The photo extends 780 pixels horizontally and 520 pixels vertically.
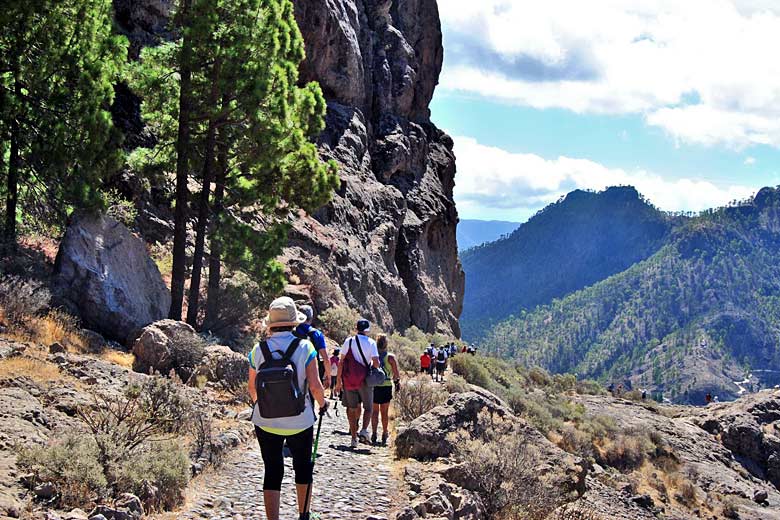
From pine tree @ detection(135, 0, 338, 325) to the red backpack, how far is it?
790 cm

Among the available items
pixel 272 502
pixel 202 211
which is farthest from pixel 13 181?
pixel 272 502

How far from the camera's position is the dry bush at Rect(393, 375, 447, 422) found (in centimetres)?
1252

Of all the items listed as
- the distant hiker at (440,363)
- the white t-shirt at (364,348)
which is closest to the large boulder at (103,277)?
the white t-shirt at (364,348)

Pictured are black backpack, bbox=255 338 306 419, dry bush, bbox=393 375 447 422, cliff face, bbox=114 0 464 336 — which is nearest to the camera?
black backpack, bbox=255 338 306 419

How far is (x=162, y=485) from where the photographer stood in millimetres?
6703

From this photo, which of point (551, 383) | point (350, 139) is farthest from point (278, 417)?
point (551, 383)

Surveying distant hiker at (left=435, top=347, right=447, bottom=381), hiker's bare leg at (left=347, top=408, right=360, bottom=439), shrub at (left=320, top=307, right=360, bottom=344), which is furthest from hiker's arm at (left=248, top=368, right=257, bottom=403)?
distant hiker at (left=435, top=347, right=447, bottom=381)

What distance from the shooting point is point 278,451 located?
565 centimetres

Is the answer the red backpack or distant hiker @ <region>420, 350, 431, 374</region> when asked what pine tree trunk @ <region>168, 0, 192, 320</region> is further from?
distant hiker @ <region>420, 350, 431, 374</region>

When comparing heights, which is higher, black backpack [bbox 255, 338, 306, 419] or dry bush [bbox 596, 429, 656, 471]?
black backpack [bbox 255, 338, 306, 419]

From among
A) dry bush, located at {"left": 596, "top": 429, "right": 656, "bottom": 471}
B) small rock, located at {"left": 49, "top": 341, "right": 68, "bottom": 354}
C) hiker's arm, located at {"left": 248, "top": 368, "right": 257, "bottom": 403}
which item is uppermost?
small rock, located at {"left": 49, "top": 341, "right": 68, "bottom": 354}

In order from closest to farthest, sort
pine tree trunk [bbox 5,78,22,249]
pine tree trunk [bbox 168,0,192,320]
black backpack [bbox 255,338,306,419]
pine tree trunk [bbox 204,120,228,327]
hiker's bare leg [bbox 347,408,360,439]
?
black backpack [bbox 255,338,306,419] < hiker's bare leg [bbox 347,408,360,439] < pine tree trunk [bbox 5,78,22,249] < pine tree trunk [bbox 168,0,192,320] < pine tree trunk [bbox 204,120,228,327]

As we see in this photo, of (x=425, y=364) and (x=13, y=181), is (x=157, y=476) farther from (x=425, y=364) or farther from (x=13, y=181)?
(x=425, y=364)

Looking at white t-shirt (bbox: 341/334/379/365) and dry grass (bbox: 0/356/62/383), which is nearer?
dry grass (bbox: 0/356/62/383)
